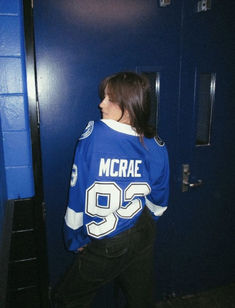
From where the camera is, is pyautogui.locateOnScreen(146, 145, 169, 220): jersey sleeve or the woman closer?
the woman

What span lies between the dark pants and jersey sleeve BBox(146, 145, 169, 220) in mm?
129

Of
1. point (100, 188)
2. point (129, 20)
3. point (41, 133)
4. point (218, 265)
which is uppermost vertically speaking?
point (129, 20)

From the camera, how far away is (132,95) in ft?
4.11

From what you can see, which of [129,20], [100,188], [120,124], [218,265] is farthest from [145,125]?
[218,265]

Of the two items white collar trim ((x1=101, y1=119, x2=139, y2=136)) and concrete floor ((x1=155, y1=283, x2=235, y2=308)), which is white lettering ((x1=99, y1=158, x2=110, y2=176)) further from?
concrete floor ((x1=155, y1=283, x2=235, y2=308))

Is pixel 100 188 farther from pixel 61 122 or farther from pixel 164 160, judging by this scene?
pixel 61 122

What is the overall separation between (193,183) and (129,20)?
1.27 metres

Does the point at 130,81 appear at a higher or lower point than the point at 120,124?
higher

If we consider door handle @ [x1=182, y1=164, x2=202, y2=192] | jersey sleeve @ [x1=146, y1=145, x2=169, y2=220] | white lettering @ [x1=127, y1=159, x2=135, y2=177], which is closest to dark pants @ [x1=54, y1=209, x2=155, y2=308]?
jersey sleeve @ [x1=146, y1=145, x2=169, y2=220]

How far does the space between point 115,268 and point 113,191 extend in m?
0.47

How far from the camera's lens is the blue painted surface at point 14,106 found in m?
1.46

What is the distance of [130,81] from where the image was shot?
126 cm

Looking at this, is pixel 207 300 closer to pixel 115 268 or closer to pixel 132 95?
pixel 115 268

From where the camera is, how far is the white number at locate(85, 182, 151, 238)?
4.15 ft
